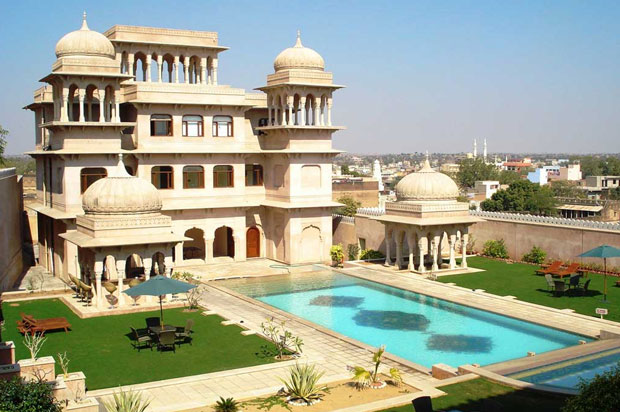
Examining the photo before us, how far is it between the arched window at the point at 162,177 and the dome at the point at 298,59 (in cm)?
734

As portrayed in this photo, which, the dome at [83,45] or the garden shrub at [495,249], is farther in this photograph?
the garden shrub at [495,249]

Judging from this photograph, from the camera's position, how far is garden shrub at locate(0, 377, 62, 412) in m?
10.9

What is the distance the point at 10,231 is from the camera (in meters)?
29.3

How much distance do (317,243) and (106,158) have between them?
35.6 feet

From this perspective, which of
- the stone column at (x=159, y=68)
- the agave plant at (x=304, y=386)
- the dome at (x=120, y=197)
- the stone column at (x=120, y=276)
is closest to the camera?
the agave plant at (x=304, y=386)

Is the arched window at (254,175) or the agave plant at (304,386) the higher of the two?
the arched window at (254,175)

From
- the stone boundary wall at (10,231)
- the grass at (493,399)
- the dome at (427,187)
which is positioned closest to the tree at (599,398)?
the grass at (493,399)

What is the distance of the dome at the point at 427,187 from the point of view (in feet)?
99.4

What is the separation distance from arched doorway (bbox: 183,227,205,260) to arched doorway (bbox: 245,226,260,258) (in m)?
2.22

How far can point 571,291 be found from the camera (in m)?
24.6

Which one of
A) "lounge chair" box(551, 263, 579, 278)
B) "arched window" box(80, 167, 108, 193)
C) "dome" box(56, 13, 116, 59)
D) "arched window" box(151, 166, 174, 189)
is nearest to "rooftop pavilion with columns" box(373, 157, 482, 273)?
"lounge chair" box(551, 263, 579, 278)

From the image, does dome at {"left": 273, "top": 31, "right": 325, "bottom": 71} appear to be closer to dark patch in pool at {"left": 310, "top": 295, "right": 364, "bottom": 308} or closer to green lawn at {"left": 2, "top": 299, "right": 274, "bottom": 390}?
dark patch in pool at {"left": 310, "top": 295, "right": 364, "bottom": 308}

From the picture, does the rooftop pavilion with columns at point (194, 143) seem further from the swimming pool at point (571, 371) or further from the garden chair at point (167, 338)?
the swimming pool at point (571, 371)

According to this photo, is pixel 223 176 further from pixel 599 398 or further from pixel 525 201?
pixel 525 201
